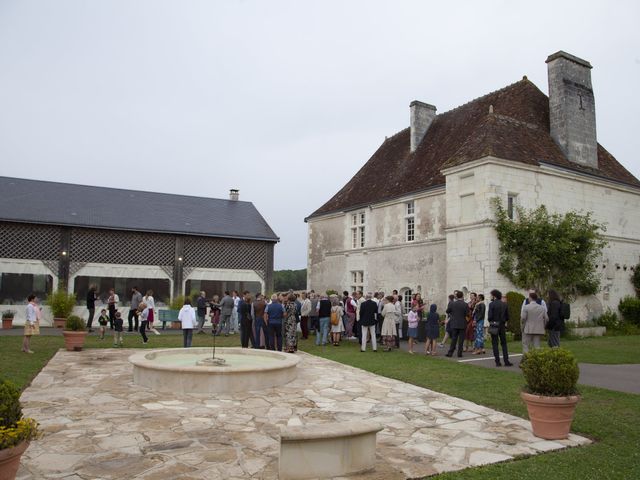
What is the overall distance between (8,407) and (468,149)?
17003mm

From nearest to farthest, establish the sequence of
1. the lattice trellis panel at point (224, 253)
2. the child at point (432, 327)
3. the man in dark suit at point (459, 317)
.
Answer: the man in dark suit at point (459, 317) → the child at point (432, 327) → the lattice trellis panel at point (224, 253)

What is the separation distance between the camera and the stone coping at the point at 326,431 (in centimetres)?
463

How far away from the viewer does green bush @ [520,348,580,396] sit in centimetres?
598

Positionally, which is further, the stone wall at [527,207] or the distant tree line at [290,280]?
the distant tree line at [290,280]

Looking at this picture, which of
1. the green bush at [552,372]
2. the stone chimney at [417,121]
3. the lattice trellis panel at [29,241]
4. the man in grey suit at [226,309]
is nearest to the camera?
the green bush at [552,372]

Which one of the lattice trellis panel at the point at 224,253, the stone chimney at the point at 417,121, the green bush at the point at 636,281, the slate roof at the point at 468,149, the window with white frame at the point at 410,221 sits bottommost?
the green bush at the point at 636,281

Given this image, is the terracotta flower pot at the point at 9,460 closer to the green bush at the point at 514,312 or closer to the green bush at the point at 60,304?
the green bush at the point at 514,312

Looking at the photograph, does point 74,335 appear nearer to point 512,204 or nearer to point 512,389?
point 512,389

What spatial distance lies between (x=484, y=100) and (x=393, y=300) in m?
12.9

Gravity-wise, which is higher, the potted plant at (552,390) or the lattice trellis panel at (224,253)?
the lattice trellis panel at (224,253)

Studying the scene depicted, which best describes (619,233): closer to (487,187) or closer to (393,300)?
(487,187)

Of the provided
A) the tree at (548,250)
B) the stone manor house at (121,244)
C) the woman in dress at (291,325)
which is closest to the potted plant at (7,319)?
the stone manor house at (121,244)

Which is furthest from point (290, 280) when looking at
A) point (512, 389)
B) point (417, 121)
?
point (512, 389)

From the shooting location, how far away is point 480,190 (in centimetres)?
1747
